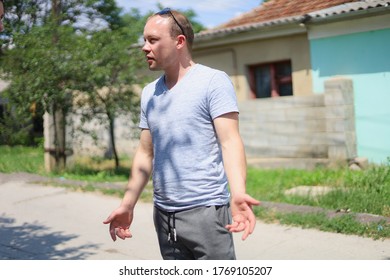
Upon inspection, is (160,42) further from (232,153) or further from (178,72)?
(232,153)

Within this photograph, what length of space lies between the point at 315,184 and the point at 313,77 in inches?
117

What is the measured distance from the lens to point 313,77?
9977 mm

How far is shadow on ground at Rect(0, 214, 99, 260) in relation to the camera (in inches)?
199

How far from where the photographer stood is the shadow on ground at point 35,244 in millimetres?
5059

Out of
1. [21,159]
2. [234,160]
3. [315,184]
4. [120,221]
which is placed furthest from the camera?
[21,159]

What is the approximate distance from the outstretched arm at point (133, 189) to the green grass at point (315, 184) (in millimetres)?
3111

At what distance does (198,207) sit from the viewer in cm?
243

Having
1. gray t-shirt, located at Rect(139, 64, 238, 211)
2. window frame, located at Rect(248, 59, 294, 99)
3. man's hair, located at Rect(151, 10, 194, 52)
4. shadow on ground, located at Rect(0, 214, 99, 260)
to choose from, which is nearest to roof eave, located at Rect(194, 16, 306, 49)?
window frame, located at Rect(248, 59, 294, 99)

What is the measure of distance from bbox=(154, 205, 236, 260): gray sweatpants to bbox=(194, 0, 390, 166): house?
688 cm

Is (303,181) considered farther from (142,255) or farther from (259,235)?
(142,255)

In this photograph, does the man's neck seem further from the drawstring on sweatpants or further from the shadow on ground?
the shadow on ground

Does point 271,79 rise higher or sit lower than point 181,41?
higher

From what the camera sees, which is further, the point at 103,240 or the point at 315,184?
the point at 315,184

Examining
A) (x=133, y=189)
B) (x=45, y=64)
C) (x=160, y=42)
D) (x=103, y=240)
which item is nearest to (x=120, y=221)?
(x=133, y=189)
